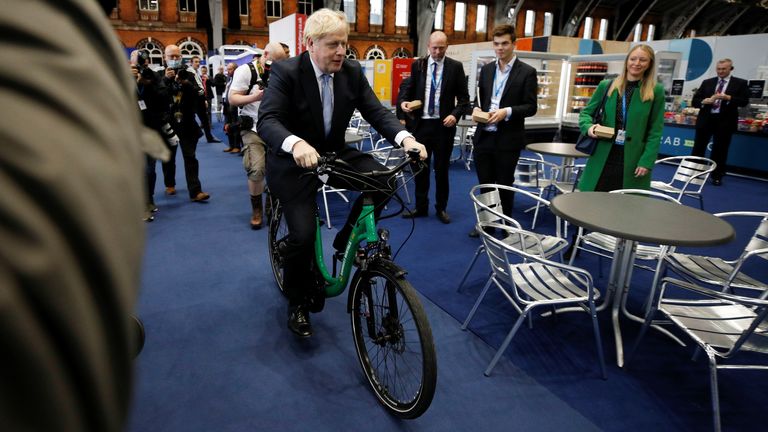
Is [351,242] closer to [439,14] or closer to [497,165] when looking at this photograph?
[497,165]

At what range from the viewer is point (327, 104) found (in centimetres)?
247

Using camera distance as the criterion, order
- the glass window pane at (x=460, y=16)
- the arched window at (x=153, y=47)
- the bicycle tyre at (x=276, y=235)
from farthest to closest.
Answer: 1. the glass window pane at (x=460, y=16)
2. the arched window at (x=153, y=47)
3. the bicycle tyre at (x=276, y=235)

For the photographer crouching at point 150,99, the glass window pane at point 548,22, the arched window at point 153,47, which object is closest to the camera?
the photographer crouching at point 150,99

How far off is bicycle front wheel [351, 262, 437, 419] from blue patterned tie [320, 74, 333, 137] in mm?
800

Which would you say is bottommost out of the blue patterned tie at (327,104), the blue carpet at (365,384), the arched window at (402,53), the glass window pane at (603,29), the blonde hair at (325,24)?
the blue carpet at (365,384)

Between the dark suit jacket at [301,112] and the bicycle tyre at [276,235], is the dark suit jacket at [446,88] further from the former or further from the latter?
the dark suit jacket at [301,112]

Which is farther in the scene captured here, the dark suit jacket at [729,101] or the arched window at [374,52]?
the arched window at [374,52]

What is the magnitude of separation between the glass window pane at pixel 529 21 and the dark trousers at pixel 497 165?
2943 centimetres

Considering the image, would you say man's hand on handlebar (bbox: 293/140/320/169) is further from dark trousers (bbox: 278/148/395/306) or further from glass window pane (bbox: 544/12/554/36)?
glass window pane (bbox: 544/12/554/36)

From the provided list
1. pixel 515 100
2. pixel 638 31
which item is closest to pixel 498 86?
pixel 515 100

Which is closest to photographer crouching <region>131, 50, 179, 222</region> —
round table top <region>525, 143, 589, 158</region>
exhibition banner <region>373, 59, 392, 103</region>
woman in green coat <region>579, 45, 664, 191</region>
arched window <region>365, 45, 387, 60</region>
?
round table top <region>525, 143, 589, 158</region>

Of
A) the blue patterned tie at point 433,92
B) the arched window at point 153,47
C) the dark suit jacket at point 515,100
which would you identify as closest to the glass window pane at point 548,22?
the arched window at point 153,47

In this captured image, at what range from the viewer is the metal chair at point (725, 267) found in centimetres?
260

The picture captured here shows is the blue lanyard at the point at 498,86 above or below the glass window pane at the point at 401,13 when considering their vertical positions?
below
